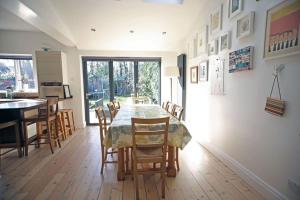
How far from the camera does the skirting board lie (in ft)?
5.99

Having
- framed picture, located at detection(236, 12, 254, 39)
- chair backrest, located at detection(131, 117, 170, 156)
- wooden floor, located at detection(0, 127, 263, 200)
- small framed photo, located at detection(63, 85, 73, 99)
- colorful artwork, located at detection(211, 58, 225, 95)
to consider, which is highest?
framed picture, located at detection(236, 12, 254, 39)

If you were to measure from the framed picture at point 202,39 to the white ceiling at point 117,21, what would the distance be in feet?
1.49

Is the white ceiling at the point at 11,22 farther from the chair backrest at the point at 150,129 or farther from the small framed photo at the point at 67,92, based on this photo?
the chair backrest at the point at 150,129

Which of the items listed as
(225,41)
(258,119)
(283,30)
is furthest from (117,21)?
(258,119)

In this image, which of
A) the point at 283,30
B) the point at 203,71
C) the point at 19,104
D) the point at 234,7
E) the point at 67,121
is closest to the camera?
the point at 283,30

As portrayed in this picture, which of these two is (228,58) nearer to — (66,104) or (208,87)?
(208,87)

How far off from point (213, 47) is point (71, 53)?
3751 millimetres

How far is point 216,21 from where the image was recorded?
9.50 feet

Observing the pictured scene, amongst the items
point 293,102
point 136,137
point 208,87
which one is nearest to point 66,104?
point 136,137

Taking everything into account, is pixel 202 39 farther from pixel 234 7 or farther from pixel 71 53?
pixel 71 53

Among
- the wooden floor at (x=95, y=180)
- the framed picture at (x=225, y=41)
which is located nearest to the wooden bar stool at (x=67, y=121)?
the wooden floor at (x=95, y=180)

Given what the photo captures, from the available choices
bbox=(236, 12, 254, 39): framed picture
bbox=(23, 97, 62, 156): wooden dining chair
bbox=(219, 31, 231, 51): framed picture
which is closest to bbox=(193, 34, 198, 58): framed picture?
bbox=(219, 31, 231, 51): framed picture

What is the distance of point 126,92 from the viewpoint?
17.2 ft

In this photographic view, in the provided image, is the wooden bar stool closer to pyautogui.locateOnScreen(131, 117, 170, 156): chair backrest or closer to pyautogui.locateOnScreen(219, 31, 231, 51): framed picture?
pyautogui.locateOnScreen(131, 117, 170, 156): chair backrest
